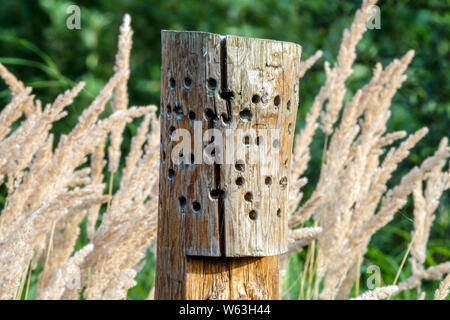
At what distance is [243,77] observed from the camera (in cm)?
119

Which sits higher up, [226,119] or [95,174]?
[95,174]

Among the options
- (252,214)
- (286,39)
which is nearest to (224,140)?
(252,214)

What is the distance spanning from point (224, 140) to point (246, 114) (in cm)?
6

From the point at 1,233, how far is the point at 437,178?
116 centimetres

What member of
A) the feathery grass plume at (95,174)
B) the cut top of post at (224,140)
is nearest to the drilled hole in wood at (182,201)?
the cut top of post at (224,140)

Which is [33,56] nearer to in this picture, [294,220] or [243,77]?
[294,220]

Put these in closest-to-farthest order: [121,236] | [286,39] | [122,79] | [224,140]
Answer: [224,140] → [121,236] → [122,79] → [286,39]

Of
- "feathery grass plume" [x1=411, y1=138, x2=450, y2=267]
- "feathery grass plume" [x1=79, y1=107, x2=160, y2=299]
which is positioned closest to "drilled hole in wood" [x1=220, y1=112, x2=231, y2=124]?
"feathery grass plume" [x1=79, y1=107, x2=160, y2=299]

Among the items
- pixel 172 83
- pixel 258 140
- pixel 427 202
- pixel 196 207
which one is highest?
pixel 427 202

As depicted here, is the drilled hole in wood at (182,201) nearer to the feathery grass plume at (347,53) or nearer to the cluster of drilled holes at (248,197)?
the cluster of drilled holes at (248,197)

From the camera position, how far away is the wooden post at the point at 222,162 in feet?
3.88

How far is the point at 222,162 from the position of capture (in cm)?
118

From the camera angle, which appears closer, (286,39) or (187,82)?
(187,82)

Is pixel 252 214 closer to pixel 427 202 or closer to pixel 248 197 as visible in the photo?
pixel 248 197
